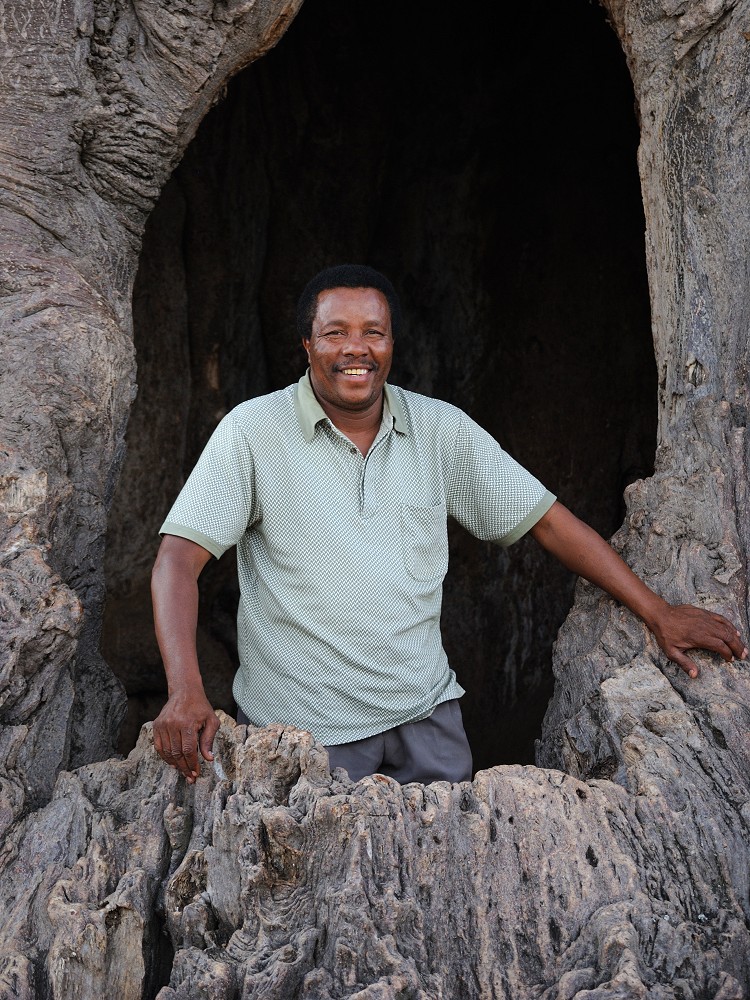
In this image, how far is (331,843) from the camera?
203 cm

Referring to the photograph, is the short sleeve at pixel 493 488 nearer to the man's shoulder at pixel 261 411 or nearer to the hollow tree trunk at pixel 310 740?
the hollow tree trunk at pixel 310 740

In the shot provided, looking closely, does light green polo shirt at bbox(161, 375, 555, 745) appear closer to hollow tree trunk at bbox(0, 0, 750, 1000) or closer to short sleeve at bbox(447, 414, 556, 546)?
short sleeve at bbox(447, 414, 556, 546)

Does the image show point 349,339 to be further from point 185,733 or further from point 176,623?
point 185,733

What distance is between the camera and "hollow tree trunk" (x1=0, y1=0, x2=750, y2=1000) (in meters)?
1.96

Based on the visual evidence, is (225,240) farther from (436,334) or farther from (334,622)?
(334,622)

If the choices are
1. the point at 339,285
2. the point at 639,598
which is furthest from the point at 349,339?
the point at 639,598

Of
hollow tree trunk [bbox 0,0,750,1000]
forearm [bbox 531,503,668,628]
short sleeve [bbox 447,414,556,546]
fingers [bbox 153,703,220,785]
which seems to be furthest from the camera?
short sleeve [bbox 447,414,556,546]

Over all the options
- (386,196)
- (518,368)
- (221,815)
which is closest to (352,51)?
(386,196)

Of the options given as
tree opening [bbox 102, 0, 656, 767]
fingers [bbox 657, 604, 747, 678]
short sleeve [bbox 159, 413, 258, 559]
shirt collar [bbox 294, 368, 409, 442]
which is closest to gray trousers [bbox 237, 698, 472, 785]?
short sleeve [bbox 159, 413, 258, 559]

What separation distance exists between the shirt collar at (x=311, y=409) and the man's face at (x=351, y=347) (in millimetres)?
38

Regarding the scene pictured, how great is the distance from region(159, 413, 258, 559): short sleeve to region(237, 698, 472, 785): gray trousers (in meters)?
0.45

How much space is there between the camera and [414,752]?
2654 millimetres

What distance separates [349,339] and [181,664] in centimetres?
88

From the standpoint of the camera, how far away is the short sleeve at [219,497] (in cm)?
251
